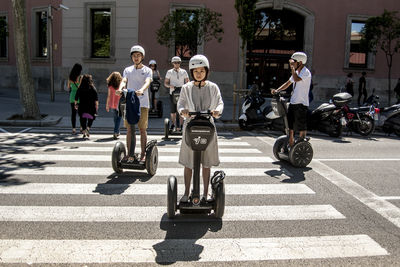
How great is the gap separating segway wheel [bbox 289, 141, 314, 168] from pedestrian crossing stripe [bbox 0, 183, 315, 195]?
1.21 meters

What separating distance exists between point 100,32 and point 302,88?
60.8 feet

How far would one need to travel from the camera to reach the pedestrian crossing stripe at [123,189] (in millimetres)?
5777

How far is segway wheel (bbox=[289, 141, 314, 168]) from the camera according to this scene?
7.50m

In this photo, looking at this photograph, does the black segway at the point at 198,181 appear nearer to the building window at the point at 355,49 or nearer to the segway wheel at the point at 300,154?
the segway wheel at the point at 300,154

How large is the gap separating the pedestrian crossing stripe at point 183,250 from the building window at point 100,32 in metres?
20.1

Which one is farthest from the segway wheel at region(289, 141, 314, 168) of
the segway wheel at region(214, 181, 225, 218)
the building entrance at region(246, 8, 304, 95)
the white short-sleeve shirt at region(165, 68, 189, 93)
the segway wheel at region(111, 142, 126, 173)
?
the building entrance at region(246, 8, 304, 95)

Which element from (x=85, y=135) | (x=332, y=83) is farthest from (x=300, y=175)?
(x=332, y=83)

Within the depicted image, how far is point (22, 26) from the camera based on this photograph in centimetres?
1248

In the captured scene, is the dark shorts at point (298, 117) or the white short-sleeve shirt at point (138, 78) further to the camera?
the dark shorts at point (298, 117)

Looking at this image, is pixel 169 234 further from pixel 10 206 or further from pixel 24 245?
pixel 10 206

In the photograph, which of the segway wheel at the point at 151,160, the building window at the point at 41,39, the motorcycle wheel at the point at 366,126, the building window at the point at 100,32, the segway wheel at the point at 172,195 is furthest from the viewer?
the building window at the point at 41,39

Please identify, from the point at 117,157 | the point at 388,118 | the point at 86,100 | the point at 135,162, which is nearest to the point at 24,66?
the point at 86,100

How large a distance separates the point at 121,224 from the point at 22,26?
32.8 feet

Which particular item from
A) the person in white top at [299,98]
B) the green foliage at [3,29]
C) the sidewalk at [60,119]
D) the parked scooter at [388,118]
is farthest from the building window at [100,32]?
the person in white top at [299,98]
